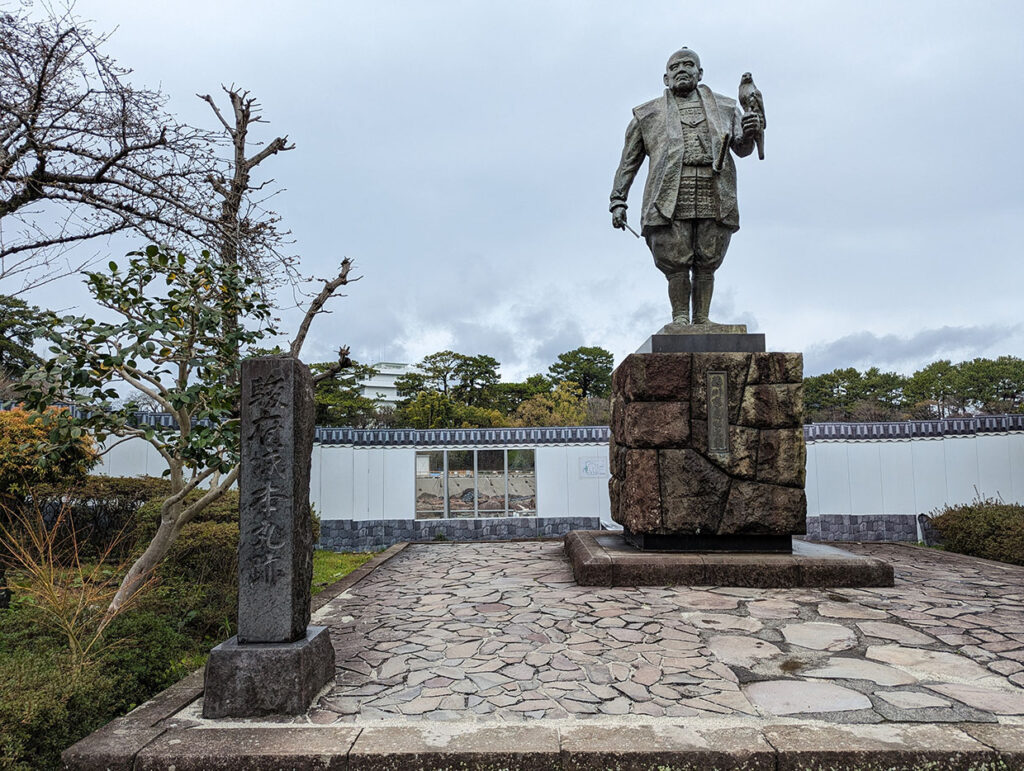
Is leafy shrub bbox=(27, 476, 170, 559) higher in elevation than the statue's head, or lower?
lower

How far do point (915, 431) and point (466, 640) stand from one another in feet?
32.2

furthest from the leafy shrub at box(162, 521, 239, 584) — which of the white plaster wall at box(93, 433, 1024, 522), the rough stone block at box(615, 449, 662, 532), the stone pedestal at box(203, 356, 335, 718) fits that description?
the white plaster wall at box(93, 433, 1024, 522)

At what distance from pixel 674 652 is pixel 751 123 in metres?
4.66

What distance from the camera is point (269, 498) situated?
3102 mm

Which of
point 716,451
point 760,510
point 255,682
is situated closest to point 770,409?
point 716,451

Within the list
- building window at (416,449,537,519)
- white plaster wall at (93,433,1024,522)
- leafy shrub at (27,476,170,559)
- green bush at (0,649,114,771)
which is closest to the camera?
green bush at (0,649,114,771)

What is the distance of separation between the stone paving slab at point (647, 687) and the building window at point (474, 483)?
650 centimetres

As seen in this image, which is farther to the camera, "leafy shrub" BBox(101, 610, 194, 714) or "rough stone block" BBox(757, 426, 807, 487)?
"rough stone block" BBox(757, 426, 807, 487)

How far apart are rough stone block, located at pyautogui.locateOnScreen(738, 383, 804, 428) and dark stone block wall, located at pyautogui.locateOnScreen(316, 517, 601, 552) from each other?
20.4 ft

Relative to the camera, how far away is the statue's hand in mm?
5770

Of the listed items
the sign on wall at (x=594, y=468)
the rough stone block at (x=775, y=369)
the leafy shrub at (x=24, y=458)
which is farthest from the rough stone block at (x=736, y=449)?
the sign on wall at (x=594, y=468)

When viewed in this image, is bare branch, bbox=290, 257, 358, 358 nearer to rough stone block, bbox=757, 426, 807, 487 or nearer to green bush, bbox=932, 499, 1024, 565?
rough stone block, bbox=757, 426, 807, 487

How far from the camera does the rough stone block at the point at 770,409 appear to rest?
575 centimetres

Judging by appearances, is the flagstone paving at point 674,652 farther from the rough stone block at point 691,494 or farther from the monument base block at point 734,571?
the rough stone block at point 691,494
